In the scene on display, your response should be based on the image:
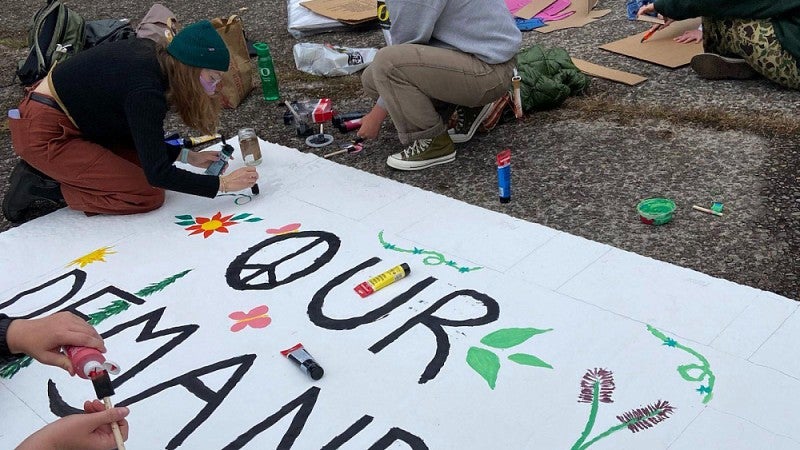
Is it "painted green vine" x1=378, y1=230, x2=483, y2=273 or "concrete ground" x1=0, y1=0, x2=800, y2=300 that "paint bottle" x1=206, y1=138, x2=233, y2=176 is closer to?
"concrete ground" x1=0, y1=0, x2=800, y2=300

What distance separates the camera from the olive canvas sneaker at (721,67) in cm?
349

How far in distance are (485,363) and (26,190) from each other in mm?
1979

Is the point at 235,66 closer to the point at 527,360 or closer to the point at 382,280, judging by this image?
the point at 382,280

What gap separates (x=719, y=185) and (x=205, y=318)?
70.4 inches

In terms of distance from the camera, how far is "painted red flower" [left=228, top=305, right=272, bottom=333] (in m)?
2.27

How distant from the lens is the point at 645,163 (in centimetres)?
291

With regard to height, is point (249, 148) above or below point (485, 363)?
above

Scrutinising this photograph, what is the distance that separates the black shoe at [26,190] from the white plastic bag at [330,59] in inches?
66.7

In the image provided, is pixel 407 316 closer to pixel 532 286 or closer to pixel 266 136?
pixel 532 286

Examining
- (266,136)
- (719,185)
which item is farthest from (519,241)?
(266,136)

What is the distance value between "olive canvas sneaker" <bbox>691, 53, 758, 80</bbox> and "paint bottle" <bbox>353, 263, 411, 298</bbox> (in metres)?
1.98

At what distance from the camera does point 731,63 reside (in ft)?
11.4

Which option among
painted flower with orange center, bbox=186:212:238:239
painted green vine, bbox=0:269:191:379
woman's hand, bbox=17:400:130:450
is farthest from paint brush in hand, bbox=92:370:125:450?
painted flower with orange center, bbox=186:212:238:239

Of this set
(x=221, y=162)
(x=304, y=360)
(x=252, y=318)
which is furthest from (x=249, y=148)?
(x=304, y=360)
